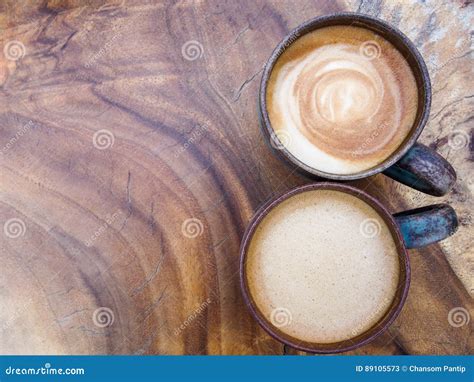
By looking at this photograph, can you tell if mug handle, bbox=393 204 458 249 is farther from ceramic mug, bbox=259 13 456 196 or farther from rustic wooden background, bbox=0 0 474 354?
rustic wooden background, bbox=0 0 474 354

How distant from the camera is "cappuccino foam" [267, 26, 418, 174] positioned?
1291mm

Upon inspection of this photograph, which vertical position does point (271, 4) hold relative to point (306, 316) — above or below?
above

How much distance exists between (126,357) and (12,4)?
851 mm

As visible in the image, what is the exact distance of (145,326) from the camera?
4.56ft

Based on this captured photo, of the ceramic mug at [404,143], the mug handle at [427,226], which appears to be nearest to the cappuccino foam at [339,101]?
the ceramic mug at [404,143]

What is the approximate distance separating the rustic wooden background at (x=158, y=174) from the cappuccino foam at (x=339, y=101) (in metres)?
0.10

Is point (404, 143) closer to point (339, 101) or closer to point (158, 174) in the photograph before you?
point (339, 101)

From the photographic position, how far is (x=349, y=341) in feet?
4.14

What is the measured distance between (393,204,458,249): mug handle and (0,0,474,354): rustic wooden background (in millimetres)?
166

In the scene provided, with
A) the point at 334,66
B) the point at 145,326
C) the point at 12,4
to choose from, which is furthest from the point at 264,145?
the point at 12,4

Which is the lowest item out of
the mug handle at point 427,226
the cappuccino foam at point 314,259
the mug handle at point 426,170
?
the cappuccino foam at point 314,259

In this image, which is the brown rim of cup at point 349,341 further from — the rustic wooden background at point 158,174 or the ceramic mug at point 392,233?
the rustic wooden background at point 158,174

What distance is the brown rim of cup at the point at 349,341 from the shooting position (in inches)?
47.9

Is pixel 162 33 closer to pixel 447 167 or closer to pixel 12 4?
pixel 12 4
